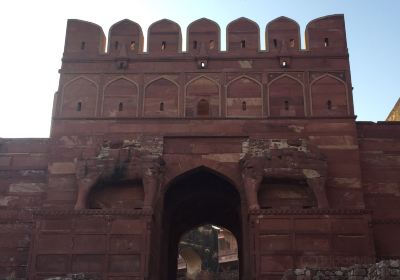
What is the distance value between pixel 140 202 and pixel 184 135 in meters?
2.01

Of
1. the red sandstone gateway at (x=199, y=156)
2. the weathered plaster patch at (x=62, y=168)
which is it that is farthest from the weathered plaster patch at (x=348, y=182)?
the weathered plaster patch at (x=62, y=168)

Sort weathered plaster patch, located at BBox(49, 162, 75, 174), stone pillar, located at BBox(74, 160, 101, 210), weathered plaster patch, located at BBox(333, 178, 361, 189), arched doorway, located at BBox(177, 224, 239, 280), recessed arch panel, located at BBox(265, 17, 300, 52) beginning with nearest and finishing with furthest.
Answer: stone pillar, located at BBox(74, 160, 101, 210), weathered plaster patch, located at BBox(333, 178, 361, 189), weathered plaster patch, located at BBox(49, 162, 75, 174), recessed arch panel, located at BBox(265, 17, 300, 52), arched doorway, located at BBox(177, 224, 239, 280)

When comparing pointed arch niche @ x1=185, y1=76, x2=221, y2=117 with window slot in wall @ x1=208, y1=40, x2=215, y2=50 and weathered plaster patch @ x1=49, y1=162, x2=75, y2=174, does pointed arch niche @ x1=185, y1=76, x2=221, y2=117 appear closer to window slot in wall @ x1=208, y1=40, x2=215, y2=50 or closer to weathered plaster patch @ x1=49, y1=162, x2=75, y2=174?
window slot in wall @ x1=208, y1=40, x2=215, y2=50

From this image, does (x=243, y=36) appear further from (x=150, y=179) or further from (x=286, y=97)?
(x=150, y=179)

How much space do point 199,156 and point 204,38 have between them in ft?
11.7

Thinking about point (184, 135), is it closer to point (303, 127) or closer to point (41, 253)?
point (303, 127)

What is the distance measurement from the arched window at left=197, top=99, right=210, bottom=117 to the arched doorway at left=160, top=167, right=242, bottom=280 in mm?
1541

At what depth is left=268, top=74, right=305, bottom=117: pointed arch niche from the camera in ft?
47.4

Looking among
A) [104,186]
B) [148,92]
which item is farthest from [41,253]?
[148,92]

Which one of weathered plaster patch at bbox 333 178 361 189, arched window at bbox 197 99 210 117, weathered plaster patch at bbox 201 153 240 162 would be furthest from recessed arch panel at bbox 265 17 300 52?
weathered plaster patch at bbox 333 178 361 189

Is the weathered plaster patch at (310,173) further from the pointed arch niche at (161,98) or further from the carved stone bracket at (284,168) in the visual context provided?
the pointed arch niche at (161,98)

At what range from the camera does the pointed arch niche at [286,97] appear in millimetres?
14451

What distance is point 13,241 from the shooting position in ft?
46.2

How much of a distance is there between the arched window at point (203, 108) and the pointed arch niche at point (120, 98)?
1639mm
